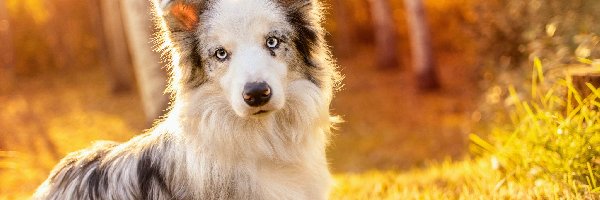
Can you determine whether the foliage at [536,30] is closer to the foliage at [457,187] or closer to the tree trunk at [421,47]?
the foliage at [457,187]

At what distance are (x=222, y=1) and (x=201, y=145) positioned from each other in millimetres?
821

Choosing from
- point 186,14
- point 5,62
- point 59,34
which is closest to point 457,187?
point 186,14

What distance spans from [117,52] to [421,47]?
8.36 meters

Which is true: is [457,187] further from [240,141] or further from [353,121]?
[353,121]

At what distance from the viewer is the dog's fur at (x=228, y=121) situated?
390 cm

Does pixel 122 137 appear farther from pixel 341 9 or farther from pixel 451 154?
pixel 341 9

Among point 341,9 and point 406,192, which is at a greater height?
point 341,9

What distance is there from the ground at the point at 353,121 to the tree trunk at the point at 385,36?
0.29 meters

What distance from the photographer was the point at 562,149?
4801 mm

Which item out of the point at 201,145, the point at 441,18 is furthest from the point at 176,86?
the point at 441,18

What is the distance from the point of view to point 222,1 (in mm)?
4012

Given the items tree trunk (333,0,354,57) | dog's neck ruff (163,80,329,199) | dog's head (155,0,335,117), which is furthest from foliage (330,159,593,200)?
tree trunk (333,0,354,57)

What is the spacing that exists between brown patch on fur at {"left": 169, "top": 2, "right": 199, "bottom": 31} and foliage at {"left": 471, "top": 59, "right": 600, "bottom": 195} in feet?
8.46

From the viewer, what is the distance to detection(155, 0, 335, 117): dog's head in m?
3.72
